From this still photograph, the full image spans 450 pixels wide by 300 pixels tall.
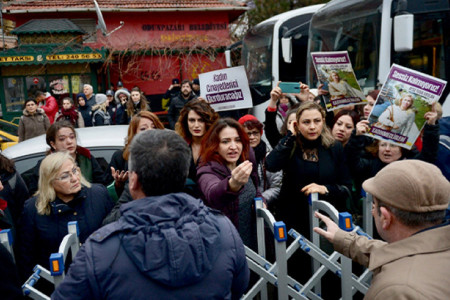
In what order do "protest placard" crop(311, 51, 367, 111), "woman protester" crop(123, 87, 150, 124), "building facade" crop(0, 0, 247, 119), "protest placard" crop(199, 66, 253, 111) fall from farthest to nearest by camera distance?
1. "building facade" crop(0, 0, 247, 119)
2. "woman protester" crop(123, 87, 150, 124)
3. "protest placard" crop(199, 66, 253, 111)
4. "protest placard" crop(311, 51, 367, 111)

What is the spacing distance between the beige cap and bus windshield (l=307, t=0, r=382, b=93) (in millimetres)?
5812

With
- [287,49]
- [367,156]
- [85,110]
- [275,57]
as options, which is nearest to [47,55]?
[85,110]

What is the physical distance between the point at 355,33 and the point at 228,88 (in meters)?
3.40

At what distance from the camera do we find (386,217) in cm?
179

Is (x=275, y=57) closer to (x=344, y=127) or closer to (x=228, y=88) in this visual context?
(x=228, y=88)

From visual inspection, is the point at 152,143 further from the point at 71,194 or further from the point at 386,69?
the point at 386,69

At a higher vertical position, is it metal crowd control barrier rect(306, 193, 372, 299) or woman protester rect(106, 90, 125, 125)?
woman protester rect(106, 90, 125, 125)

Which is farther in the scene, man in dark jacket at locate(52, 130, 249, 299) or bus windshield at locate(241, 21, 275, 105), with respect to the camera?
bus windshield at locate(241, 21, 275, 105)

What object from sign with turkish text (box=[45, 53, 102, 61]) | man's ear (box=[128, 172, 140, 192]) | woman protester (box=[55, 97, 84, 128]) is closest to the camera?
man's ear (box=[128, 172, 140, 192])

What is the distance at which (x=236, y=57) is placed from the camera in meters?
15.6

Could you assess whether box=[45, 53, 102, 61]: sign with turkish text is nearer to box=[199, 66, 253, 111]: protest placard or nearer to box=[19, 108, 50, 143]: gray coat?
box=[19, 108, 50, 143]: gray coat

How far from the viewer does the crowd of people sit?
64.9 inches

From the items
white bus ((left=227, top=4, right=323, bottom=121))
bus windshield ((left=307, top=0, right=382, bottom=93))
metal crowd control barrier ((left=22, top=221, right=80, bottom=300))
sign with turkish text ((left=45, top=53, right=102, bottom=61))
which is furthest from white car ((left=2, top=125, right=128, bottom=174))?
sign with turkish text ((left=45, top=53, right=102, bottom=61))

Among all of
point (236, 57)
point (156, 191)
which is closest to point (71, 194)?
point (156, 191)
